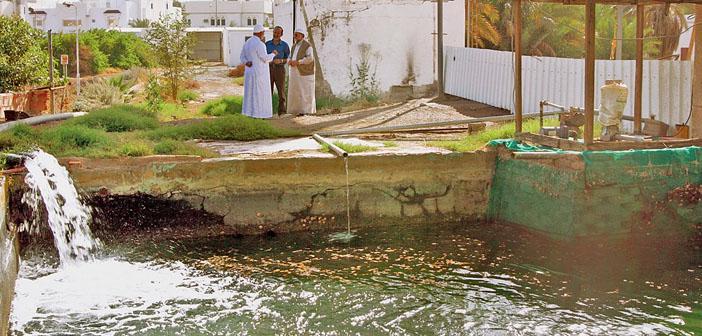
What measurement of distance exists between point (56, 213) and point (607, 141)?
6.13m

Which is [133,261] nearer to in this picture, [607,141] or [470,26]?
[607,141]

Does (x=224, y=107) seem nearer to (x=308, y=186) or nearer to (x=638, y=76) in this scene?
(x=308, y=186)

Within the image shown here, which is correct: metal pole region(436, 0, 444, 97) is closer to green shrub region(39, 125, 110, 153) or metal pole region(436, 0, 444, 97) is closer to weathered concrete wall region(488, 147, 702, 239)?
weathered concrete wall region(488, 147, 702, 239)

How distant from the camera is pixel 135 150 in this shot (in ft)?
34.6

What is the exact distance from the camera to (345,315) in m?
7.75

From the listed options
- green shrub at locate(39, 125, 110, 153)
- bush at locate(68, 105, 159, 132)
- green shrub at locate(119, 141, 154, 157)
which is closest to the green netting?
green shrub at locate(119, 141, 154, 157)

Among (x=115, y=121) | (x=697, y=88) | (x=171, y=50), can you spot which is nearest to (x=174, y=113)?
(x=171, y=50)

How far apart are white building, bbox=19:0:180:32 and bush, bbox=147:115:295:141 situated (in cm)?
4135

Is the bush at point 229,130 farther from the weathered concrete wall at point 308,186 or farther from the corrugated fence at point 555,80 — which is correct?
the corrugated fence at point 555,80

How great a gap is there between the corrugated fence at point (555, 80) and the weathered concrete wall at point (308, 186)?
113 inches

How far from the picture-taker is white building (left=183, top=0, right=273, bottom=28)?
59000 millimetres

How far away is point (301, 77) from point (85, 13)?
44.0 metres

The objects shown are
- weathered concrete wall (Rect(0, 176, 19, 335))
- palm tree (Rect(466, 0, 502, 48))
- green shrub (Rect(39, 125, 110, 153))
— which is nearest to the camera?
weathered concrete wall (Rect(0, 176, 19, 335))

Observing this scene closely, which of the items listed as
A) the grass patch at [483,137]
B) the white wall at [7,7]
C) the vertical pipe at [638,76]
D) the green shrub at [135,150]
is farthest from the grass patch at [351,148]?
the white wall at [7,7]
